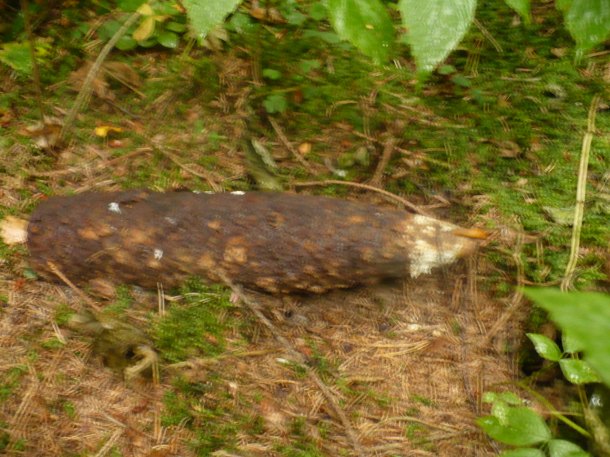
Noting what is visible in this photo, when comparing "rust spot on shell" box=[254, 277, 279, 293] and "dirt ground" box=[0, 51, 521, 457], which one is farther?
"rust spot on shell" box=[254, 277, 279, 293]

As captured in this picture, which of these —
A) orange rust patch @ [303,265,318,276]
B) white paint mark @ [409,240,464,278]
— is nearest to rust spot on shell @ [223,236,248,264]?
orange rust patch @ [303,265,318,276]

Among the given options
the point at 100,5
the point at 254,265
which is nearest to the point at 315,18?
the point at 100,5

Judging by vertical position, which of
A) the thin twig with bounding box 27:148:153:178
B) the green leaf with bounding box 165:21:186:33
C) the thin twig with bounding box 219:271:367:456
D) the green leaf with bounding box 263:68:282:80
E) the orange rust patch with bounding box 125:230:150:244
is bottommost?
the thin twig with bounding box 219:271:367:456

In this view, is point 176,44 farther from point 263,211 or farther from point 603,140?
point 603,140

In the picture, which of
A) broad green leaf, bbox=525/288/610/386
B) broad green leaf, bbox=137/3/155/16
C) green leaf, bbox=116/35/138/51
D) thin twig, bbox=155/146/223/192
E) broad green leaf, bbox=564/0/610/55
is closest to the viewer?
broad green leaf, bbox=525/288/610/386

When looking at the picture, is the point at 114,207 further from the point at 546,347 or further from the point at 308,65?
the point at 546,347

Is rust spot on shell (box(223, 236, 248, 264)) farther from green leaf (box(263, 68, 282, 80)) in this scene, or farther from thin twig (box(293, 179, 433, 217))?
green leaf (box(263, 68, 282, 80))
